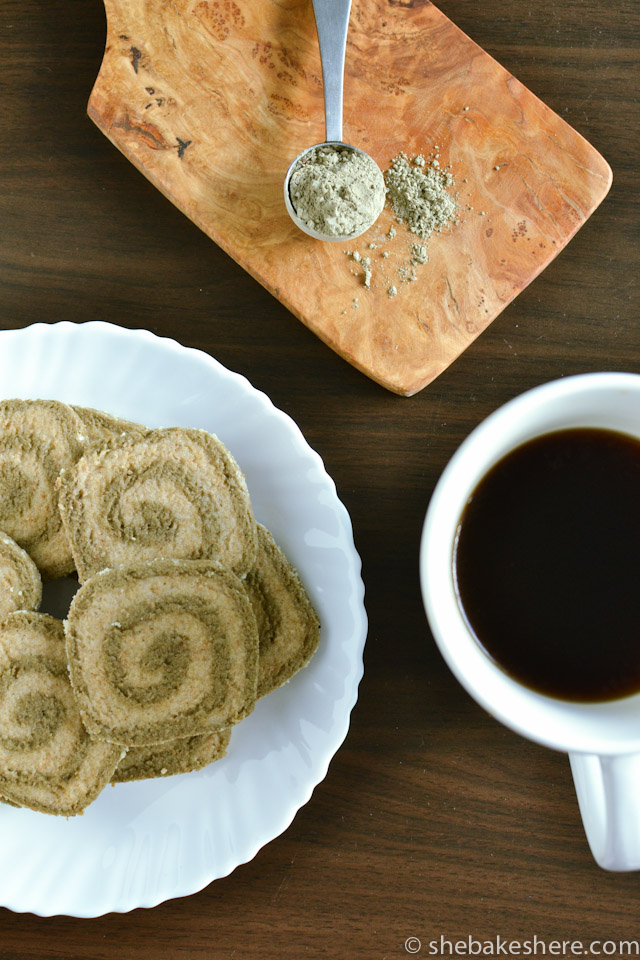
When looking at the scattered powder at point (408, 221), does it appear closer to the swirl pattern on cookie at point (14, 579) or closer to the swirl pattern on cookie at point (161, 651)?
the swirl pattern on cookie at point (161, 651)

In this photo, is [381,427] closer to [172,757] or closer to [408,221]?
[408,221]

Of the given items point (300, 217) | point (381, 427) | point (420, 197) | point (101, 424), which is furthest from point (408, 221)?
point (101, 424)

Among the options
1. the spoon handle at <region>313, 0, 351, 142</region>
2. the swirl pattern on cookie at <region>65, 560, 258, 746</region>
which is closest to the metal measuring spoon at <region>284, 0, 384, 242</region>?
the spoon handle at <region>313, 0, 351, 142</region>

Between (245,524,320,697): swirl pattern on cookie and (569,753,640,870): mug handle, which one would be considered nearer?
(569,753,640,870): mug handle

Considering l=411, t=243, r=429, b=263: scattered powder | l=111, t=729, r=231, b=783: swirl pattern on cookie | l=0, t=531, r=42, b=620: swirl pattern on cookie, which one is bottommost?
l=111, t=729, r=231, b=783: swirl pattern on cookie

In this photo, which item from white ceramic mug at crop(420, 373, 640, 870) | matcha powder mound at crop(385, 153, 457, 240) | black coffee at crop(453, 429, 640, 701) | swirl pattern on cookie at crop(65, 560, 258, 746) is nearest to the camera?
white ceramic mug at crop(420, 373, 640, 870)

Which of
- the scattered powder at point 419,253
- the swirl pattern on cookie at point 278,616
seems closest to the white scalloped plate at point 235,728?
the swirl pattern on cookie at point 278,616

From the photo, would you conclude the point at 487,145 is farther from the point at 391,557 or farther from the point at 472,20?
the point at 391,557

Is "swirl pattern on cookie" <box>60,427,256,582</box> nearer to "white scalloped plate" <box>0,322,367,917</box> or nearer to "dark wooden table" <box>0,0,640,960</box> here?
"white scalloped plate" <box>0,322,367,917</box>
